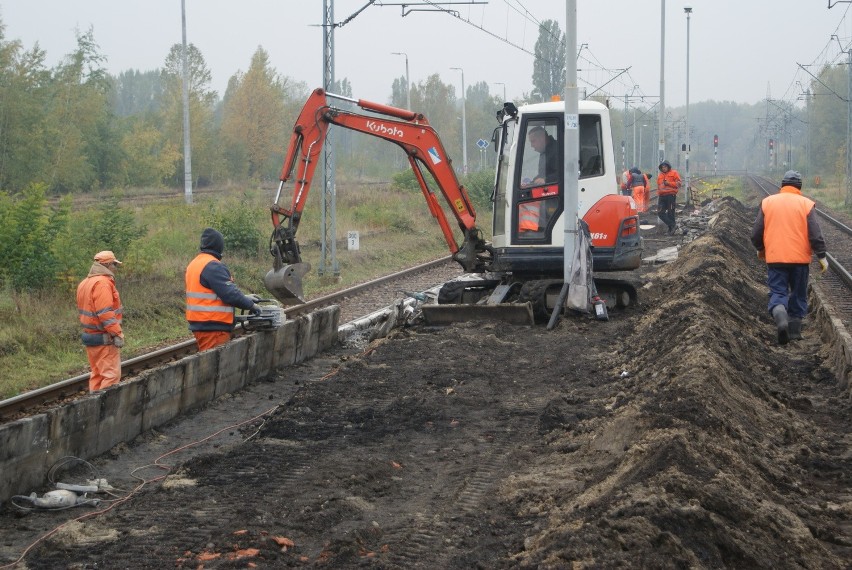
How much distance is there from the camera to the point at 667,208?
106 ft

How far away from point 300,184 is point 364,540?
28.2ft

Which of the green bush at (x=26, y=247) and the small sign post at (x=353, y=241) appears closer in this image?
the green bush at (x=26, y=247)

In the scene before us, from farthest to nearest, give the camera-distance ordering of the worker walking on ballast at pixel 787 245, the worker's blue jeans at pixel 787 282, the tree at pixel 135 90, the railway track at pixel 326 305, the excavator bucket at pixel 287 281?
the tree at pixel 135 90 < the excavator bucket at pixel 287 281 < the worker's blue jeans at pixel 787 282 < the worker walking on ballast at pixel 787 245 < the railway track at pixel 326 305

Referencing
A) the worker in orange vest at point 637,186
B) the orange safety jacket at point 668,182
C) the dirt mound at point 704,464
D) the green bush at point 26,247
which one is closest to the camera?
the dirt mound at point 704,464

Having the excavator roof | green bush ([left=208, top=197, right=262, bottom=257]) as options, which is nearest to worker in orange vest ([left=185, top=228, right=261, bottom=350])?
the excavator roof

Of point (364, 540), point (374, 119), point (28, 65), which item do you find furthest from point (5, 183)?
point (364, 540)

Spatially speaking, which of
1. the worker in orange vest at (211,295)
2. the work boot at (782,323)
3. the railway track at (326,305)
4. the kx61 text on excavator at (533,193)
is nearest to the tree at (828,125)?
the railway track at (326,305)

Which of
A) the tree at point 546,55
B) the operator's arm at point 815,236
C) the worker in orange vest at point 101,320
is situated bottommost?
the worker in orange vest at point 101,320

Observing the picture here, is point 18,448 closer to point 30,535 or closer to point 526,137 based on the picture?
point 30,535

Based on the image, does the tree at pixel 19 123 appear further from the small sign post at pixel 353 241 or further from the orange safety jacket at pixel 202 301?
the orange safety jacket at pixel 202 301

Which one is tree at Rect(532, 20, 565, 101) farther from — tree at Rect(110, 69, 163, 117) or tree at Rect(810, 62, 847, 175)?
tree at Rect(110, 69, 163, 117)

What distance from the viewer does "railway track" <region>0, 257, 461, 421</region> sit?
34.5 feet

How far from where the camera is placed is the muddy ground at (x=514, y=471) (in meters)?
5.30

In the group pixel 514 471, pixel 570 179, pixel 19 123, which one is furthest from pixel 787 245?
pixel 19 123
